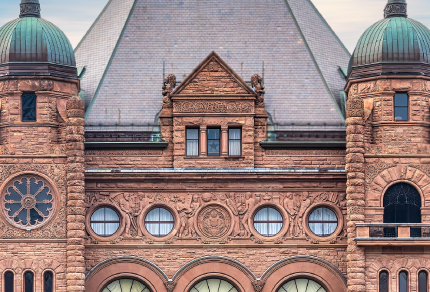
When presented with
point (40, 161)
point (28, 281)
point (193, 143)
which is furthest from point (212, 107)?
point (28, 281)

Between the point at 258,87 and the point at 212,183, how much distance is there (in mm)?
5076

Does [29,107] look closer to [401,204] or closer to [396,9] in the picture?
[401,204]

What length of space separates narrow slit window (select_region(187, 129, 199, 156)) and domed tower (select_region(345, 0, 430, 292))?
714 cm

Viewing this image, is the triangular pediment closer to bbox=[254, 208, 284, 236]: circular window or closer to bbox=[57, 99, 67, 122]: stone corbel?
bbox=[57, 99, 67, 122]: stone corbel

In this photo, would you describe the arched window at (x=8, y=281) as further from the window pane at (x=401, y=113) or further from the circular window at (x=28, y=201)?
the window pane at (x=401, y=113)

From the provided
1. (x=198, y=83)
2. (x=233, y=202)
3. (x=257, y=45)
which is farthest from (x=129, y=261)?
A: (x=257, y=45)

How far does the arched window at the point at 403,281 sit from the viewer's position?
5256 cm

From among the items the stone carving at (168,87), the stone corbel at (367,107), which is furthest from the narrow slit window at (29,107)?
the stone corbel at (367,107)

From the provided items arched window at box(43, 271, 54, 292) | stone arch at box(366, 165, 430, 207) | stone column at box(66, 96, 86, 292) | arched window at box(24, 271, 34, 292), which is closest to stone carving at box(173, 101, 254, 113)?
stone column at box(66, 96, 86, 292)

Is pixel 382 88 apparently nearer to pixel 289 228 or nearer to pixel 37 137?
pixel 289 228

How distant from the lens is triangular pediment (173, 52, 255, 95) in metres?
55.3

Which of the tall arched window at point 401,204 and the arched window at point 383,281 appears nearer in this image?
the arched window at point 383,281

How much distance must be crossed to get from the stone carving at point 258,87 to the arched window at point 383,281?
32.2 feet

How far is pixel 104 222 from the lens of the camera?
2149 inches
